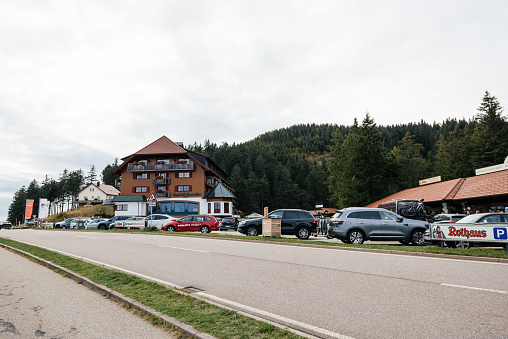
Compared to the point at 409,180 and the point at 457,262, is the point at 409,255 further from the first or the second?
the point at 409,180

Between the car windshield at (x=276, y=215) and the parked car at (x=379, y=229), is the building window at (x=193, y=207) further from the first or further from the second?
the parked car at (x=379, y=229)

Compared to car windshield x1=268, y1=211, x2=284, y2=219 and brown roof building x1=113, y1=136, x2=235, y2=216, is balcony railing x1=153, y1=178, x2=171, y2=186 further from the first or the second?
car windshield x1=268, y1=211, x2=284, y2=219

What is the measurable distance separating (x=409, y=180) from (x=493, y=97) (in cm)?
1891

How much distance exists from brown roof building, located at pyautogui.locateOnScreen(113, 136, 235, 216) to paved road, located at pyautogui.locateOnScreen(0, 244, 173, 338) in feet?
160

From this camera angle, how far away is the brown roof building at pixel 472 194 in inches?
984

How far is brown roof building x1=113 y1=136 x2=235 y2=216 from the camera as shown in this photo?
56.7m

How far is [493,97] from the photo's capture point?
48.5 m

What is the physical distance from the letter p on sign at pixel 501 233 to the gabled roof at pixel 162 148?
52060 millimetres

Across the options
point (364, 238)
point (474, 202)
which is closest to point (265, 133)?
point (474, 202)

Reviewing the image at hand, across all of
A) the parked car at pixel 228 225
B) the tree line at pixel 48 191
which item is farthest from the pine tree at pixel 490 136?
the tree line at pixel 48 191

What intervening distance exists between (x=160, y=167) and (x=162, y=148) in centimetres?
378

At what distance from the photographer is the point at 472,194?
26906 mm

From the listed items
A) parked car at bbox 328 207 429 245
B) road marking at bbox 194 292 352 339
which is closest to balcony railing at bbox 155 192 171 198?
parked car at bbox 328 207 429 245

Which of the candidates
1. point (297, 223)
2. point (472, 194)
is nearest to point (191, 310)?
point (297, 223)
